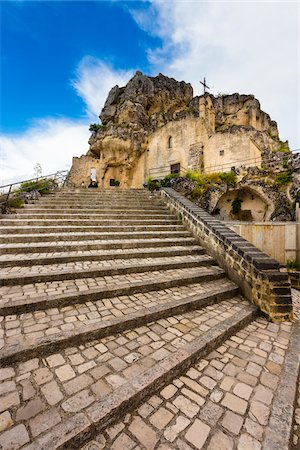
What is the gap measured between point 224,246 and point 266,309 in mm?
1627

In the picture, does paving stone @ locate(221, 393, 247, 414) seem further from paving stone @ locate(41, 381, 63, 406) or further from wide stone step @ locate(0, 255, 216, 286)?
wide stone step @ locate(0, 255, 216, 286)

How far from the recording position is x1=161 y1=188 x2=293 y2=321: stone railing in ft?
11.6

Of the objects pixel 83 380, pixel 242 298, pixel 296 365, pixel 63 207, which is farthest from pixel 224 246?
pixel 63 207

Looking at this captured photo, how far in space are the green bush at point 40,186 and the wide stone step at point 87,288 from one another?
6.55 meters

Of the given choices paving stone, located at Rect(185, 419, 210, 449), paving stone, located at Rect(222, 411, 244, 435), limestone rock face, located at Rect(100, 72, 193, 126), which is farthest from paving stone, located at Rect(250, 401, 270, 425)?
limestone rock face, located at Rect(100, 72, 193, 126)

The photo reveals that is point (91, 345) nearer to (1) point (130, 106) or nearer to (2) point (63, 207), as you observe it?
(2) point (63, 207)

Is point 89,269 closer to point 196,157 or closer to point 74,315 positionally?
point 74,315

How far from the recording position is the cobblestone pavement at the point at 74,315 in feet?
7.86

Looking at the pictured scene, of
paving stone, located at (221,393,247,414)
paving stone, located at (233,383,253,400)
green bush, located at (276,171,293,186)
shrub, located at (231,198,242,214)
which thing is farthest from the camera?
shrub, located at (231,198,242,214)

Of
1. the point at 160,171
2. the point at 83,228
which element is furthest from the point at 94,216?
the point at 160,171

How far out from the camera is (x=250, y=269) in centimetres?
396

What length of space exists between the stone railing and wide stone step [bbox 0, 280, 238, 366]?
507mm

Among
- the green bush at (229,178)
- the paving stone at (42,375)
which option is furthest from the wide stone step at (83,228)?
the green bush at (229,178)

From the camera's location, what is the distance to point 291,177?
41.3ft
